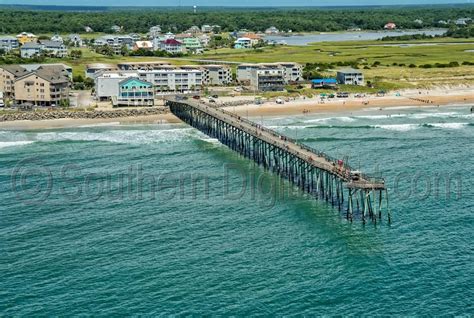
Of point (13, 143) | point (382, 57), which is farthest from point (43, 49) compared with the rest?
point (13, 143)

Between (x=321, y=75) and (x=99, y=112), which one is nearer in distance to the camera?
(x=99, y=112)

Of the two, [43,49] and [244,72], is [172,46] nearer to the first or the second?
[43,49]

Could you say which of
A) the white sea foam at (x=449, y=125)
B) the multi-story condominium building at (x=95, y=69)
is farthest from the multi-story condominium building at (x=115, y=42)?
the white sea foam at (x=449, y=125)

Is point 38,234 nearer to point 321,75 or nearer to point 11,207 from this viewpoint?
point 11,207

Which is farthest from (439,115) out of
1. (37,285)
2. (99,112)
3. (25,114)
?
(37,285)

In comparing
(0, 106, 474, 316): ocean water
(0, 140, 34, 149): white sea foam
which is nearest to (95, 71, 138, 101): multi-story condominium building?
(0, 140, 34, 149): white sea foam

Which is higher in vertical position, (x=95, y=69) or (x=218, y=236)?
(x=95, y=69)
